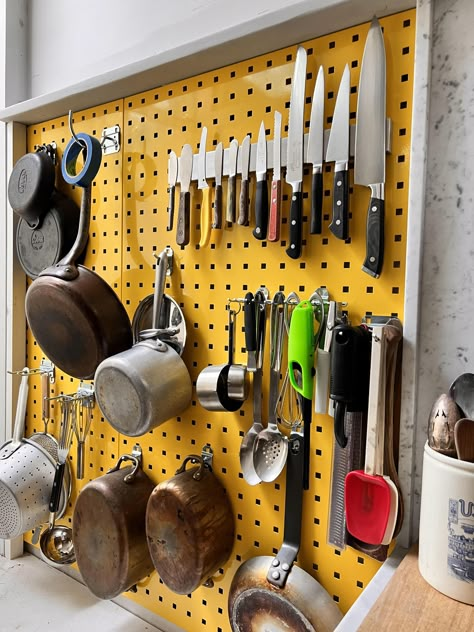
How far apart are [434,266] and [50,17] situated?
48.8 inches

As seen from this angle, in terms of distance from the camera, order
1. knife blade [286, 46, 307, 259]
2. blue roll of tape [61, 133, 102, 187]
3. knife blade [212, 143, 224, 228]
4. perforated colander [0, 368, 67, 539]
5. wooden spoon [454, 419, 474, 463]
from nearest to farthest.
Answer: wooden spoon [454, 419, 474, 463]
knife blade [286, 46, 307, 259]
knife blade [212, 143, 224, 228]
blue roll of tape [61, 133, 102, 187]
perforated colander [0, 368, 67, 539]

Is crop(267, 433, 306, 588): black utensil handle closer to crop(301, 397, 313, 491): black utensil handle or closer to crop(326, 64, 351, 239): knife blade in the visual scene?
crop(301, 397, 313, 491): black utensil handle

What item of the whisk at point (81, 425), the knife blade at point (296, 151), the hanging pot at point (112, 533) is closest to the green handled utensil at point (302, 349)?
the knife blade at point (296, 151)

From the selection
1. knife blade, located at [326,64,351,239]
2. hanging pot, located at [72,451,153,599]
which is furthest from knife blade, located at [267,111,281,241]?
hanging pot, located at [72,451,153,599]

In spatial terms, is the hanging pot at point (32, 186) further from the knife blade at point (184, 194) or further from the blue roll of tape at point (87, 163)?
the knife blade at point (184, 194)

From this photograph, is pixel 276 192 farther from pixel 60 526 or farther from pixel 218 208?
pixel 60 526

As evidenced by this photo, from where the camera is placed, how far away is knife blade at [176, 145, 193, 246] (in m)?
0.97

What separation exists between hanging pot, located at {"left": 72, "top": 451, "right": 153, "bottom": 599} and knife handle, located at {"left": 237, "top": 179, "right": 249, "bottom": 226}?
59 centimetres

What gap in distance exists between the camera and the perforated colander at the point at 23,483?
3.81ft

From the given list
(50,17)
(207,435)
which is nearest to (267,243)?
(207,435)

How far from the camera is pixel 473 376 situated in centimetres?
64

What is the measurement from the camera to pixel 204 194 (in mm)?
965

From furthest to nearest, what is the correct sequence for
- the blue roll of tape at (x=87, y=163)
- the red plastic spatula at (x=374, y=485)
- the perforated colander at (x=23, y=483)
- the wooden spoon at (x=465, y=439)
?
the perforated colander at (x=23, y=483) → the blue roll of tape at (x=87, y=163) → the red plastic spatula at (x=374, y=485) → the wooden spoon at (x=465, y=439)

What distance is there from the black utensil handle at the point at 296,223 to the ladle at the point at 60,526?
69 cm
